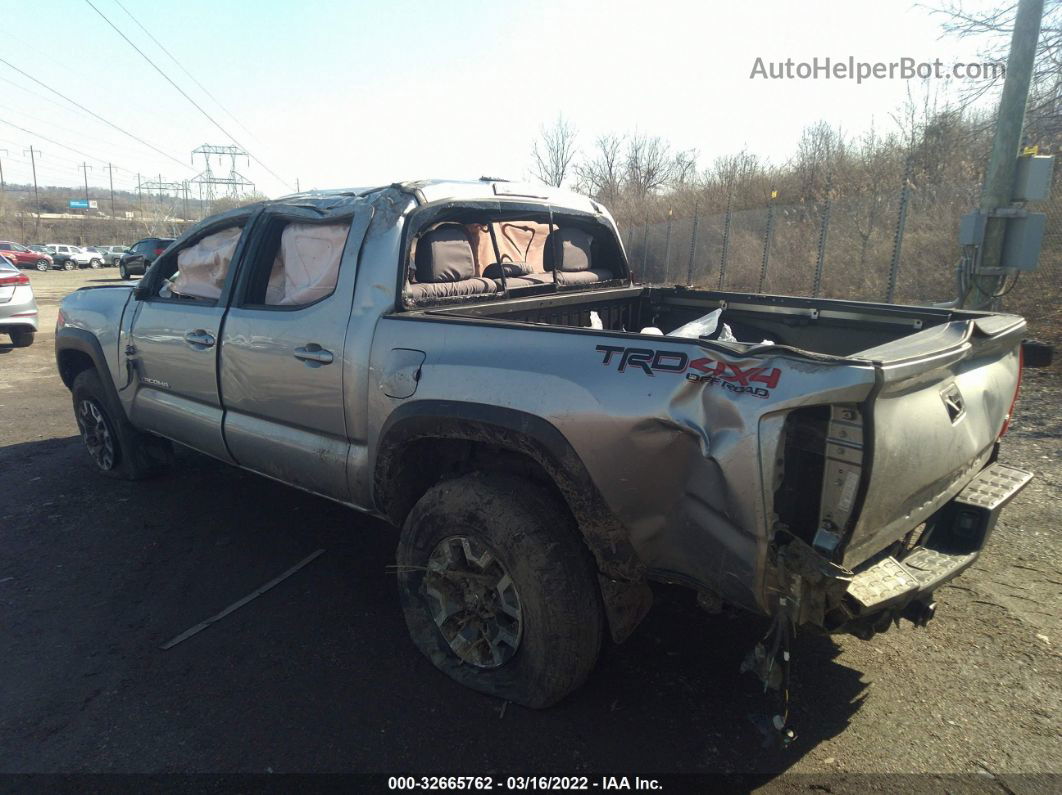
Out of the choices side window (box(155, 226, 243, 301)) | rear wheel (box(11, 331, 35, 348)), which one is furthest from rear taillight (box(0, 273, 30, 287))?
side window (box(155, 226, 243, 301))

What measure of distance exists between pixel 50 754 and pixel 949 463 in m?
3.45

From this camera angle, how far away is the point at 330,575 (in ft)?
12.4

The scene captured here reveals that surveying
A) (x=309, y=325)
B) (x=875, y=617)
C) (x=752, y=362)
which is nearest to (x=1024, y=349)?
(x=875, y=617)

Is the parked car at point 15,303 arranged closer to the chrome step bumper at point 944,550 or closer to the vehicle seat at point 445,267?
the vehicle seat at point 445,267

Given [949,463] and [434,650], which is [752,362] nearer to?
[949,463]

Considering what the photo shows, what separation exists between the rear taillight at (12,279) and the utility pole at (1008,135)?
13.3 meters

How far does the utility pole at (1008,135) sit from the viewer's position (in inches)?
275

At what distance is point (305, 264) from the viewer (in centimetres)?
356

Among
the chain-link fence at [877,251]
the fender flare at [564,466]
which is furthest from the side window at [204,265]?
the chain-link fence at [877,251]

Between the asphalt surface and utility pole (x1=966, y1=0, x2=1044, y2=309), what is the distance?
15.2 ft

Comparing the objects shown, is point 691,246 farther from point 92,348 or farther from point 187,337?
point 187,337

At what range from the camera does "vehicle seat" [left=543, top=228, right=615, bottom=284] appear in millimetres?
4277

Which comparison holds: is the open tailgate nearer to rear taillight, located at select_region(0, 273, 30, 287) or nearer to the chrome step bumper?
the chrome step bumper

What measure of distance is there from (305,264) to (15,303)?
10164 mm
